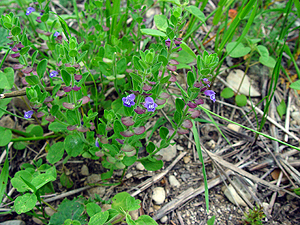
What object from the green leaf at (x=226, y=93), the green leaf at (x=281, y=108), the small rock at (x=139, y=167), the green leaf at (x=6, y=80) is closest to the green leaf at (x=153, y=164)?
the small rock at (x=139, y=167)

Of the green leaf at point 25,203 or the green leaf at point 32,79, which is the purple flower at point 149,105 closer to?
the green leaf at point 32,79

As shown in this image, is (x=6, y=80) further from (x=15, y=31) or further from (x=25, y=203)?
(x=25, y=203)

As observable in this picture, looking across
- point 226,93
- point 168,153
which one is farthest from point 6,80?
point 226,93

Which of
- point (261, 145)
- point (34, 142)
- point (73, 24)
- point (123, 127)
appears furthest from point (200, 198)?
point (73, 24)

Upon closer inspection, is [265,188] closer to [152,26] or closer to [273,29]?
[273,29]

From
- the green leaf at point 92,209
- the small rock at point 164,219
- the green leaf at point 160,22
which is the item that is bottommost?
the small rock at point 164,219
